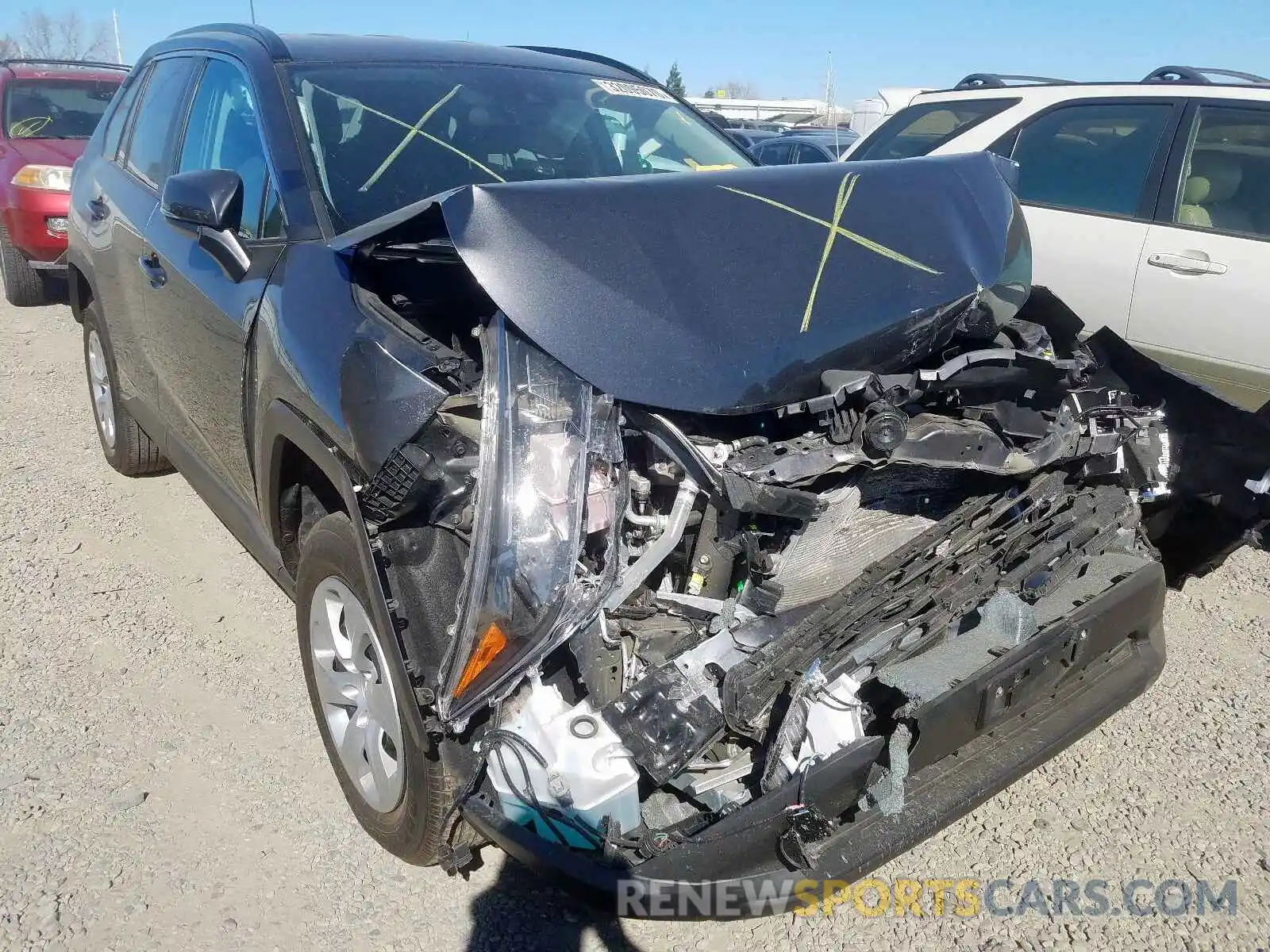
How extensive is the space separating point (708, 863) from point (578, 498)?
0.73m

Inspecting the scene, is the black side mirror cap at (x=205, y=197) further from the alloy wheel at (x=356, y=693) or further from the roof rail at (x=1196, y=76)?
A: the roof rail at (x=1196, y=76)

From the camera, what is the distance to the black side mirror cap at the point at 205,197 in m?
2.60

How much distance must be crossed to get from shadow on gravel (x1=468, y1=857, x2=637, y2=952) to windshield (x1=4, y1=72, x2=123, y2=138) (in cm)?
775

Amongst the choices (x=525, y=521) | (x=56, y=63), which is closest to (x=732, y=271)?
(x=525, y=521)

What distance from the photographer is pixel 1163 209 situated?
4520 mm

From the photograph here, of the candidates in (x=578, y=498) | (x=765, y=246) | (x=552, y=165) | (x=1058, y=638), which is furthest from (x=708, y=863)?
(x=552, y=165)

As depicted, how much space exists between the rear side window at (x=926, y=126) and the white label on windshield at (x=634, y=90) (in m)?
1.90

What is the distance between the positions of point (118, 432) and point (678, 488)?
338cm

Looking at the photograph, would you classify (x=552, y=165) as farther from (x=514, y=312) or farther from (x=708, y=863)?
(x=708, y=863)

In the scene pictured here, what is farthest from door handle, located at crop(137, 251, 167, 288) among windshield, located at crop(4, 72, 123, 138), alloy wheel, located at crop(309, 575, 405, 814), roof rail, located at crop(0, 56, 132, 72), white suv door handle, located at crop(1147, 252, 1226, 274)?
roof rail, located at crop(0, 56, 132, 72)

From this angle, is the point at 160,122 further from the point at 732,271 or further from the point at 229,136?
the point at 732,271

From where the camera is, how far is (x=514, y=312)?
2.00 m

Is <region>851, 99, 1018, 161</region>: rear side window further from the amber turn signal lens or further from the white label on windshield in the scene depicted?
the amber turn signal lens

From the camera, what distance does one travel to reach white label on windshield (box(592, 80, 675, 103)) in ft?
12.0
